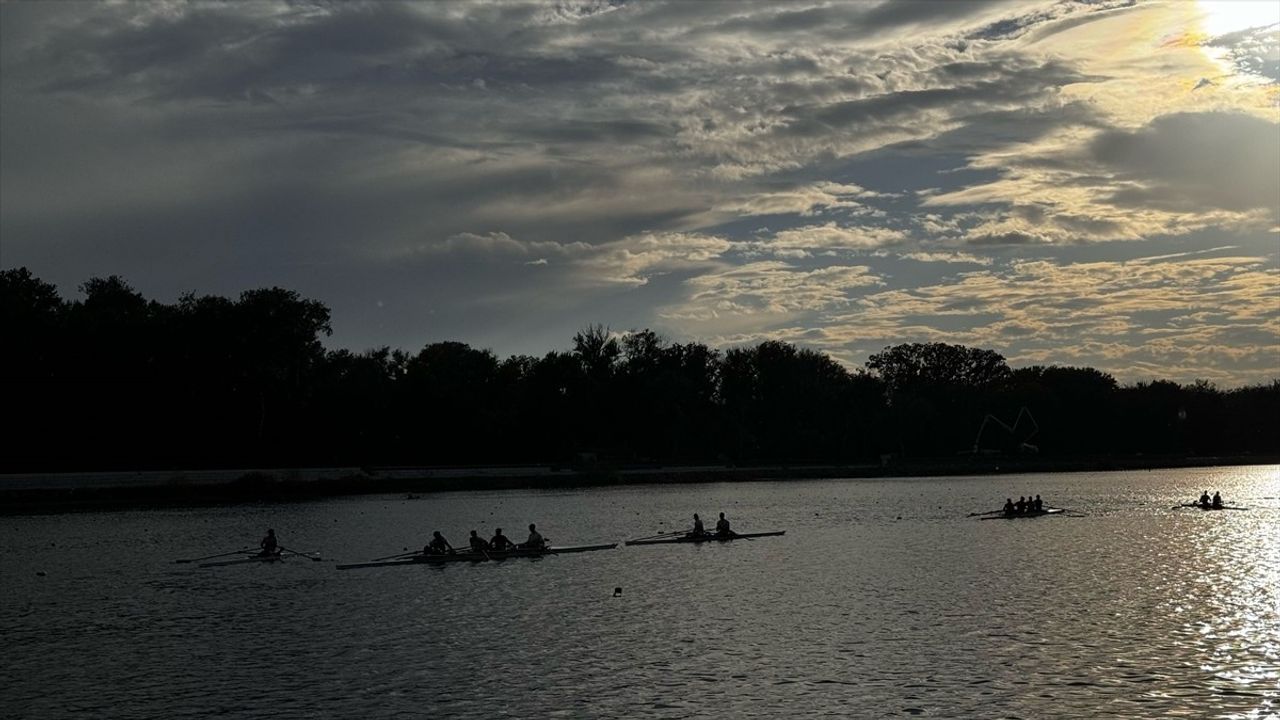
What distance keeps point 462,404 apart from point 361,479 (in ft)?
94.5

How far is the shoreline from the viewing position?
3337 inches

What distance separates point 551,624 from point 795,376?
137971 millimetres

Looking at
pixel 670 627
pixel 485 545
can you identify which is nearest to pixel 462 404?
pixel 485 545

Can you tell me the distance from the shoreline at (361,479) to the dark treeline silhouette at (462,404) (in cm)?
817

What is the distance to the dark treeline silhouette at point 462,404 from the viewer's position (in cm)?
11294

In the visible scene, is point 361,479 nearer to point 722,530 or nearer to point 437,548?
point 722,530

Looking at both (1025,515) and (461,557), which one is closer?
(461,557)

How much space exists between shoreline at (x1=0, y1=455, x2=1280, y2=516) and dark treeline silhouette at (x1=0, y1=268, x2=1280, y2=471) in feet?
26.8

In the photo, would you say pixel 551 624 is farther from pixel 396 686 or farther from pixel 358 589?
pixel 358 589

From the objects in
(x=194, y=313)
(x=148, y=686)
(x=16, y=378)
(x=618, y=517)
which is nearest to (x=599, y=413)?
(x=194, y=313)

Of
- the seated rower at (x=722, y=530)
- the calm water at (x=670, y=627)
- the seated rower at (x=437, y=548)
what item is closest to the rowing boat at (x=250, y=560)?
the calm water at (x=670, y=627)

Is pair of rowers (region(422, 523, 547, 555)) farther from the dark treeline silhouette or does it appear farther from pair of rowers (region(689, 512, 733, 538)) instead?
the dark treeline silhouette

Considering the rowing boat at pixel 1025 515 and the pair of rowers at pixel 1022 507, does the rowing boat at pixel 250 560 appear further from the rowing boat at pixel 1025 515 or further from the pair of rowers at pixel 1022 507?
the rowing boat at pixel 1025 515

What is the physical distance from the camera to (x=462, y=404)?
430ft
